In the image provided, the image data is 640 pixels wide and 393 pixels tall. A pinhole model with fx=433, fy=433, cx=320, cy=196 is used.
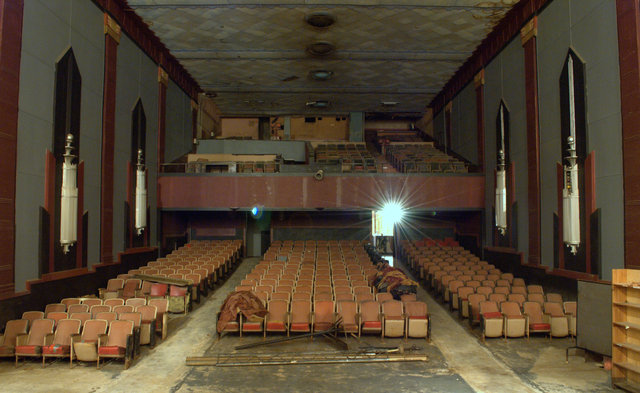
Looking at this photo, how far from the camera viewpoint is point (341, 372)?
6168 mm

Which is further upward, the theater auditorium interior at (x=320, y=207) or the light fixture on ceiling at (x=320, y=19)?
the light fixture on ceiling at (x=320, y=19)

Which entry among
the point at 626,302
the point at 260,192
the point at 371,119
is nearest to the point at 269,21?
the point at 260,192

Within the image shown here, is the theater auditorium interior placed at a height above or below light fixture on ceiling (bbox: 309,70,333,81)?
below

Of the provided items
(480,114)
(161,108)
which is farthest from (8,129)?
(480,114)

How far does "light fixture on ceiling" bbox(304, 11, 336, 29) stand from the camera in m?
12.5

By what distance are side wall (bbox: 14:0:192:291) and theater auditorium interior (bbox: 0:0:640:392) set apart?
0.06 m

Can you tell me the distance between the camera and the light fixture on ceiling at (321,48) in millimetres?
14547

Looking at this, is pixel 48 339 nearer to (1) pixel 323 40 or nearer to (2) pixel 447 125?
(1) pixel 323 40

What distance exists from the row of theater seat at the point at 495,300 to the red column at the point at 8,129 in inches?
336

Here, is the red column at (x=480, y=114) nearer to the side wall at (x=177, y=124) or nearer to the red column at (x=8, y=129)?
the side wall at (x=177, y=124)

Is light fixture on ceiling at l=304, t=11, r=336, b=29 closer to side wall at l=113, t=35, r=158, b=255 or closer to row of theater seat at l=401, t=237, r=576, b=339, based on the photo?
side wall at l=113, t=35, r=158, b=255

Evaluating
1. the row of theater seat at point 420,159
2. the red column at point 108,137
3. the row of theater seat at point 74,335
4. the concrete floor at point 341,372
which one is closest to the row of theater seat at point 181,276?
the red column at point 108,137

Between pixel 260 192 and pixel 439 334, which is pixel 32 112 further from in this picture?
pixel 439 334

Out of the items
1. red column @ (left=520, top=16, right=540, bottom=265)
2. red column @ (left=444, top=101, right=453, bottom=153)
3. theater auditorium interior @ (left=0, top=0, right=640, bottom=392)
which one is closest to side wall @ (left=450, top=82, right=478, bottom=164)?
theater auditorium interior @ (left=0, top=0, right=640, bottom=392)
